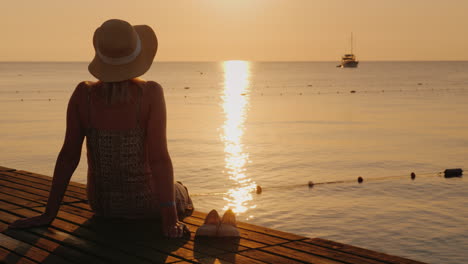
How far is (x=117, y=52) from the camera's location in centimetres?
569

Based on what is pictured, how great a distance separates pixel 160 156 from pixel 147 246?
0.83 meters

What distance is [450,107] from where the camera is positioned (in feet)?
174

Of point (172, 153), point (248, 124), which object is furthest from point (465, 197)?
point (248, 124)

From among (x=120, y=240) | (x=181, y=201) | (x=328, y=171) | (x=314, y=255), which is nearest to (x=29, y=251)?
(x=120, y=240)

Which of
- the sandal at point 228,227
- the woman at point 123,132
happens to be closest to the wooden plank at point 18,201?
the woman at point 123,132

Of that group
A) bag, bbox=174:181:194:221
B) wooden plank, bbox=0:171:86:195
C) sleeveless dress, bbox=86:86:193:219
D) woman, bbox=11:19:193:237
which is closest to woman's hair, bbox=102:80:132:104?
woman, bbox=11:19:193:237

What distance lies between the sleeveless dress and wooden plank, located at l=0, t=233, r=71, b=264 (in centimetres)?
90

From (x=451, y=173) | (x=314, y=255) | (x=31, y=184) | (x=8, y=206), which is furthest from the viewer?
(x=451, y=173)

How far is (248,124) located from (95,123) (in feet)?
107

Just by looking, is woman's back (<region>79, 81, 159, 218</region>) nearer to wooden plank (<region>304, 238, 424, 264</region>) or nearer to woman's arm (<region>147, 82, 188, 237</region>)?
woman's arm (<region>147, 82, 188, 237</region>)

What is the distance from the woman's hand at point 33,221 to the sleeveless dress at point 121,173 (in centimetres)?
49

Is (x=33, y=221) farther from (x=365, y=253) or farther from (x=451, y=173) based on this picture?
(x=451, y=173)

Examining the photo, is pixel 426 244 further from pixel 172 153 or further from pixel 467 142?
pixel 467 142

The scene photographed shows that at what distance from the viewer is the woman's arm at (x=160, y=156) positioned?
5832 millimetres
